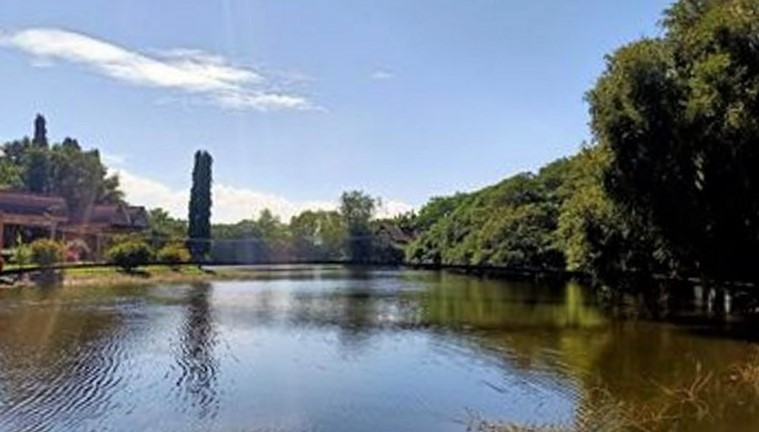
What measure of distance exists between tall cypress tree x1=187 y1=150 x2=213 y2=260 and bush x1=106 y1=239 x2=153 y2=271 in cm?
3349

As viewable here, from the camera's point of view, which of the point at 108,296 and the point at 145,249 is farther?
the point at 145,249

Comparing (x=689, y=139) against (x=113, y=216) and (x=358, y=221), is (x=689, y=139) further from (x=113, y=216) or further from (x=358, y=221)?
(x=358, y=221)

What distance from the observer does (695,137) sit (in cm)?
3609

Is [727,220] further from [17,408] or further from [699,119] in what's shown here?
[17,408]

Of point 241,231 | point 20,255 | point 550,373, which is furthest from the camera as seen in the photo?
point 241,231

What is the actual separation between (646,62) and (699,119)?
3064 mm

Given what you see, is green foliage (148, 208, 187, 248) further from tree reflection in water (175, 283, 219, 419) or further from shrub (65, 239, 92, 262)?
tree reflection in water (175, 283, 219, 419)

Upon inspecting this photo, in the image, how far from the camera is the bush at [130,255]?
78938mm

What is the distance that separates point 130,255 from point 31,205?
29233 millimetres

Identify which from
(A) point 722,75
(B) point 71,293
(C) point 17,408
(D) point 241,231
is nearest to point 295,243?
(D) point 241,231

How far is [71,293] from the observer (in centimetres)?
5731

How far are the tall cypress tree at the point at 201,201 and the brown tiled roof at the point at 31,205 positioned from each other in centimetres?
1566

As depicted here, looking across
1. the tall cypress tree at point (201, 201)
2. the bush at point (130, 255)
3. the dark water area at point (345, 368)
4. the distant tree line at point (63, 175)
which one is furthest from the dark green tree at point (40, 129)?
the dark water area at point (345, 368)

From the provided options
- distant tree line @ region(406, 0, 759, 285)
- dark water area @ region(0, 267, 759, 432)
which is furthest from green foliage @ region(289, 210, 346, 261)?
distant tree line @ region(406, 0, 759, 285)
